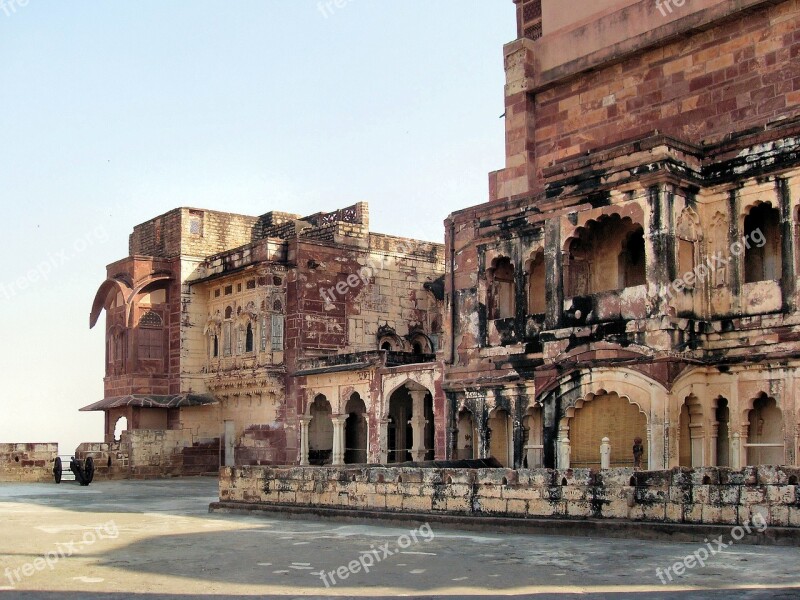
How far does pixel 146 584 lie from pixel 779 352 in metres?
10.7

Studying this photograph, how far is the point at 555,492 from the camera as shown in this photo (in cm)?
1170

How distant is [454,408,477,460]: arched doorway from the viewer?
20.6 metres

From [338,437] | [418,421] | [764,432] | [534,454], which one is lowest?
[534,454]

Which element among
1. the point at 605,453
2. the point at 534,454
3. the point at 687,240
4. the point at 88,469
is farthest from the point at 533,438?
the point at 88,469

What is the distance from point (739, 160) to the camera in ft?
53.8

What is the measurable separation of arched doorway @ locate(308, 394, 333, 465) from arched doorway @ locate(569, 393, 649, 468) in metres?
12.9

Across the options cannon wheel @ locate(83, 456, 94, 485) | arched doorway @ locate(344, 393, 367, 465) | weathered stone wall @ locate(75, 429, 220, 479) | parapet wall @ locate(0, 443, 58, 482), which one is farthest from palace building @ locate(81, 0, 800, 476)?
parapet wall @ locate(0, 443, 58, 482)

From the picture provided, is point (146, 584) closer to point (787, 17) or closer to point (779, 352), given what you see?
point (779, 352)

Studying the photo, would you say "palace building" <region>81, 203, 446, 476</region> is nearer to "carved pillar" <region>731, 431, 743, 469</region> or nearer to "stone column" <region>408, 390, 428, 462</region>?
"stone column" <region>408, 390, 428, 462</region>

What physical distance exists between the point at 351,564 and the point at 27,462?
21.7 metres

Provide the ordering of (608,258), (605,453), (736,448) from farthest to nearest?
(608,258), (605,453), (736,448)

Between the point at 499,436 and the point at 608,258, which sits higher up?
the point at 608,258

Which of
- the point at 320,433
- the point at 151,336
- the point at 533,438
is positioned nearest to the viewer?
the point at 533,438

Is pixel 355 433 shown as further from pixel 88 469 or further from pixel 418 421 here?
pixel 88 469
